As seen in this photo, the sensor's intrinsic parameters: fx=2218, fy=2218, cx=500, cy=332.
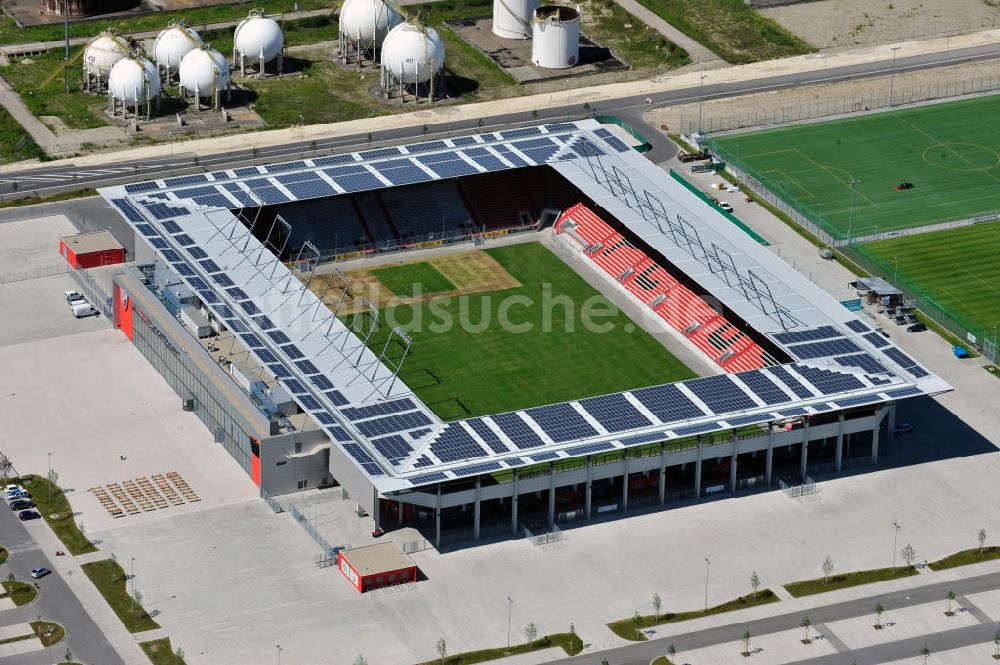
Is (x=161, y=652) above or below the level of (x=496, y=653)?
above

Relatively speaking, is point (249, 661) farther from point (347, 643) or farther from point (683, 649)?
point (683, 649)

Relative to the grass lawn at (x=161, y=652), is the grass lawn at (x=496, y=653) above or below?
below

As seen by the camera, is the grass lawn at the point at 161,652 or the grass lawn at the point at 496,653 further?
the grass lawn at the point at 496,653

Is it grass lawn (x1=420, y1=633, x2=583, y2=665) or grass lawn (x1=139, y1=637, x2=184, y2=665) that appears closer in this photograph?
grass lawn (x1=139, y1=637, x2=184, y2=665)

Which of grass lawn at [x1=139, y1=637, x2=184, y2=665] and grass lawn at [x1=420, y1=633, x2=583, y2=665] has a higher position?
grass lawn at [x1=139, y1=637, x2=184, y2=665]

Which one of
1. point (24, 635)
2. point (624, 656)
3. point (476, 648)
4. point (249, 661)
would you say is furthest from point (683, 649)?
point (24, 635)

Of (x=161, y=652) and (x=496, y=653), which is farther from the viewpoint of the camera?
(x=496, y=653)
